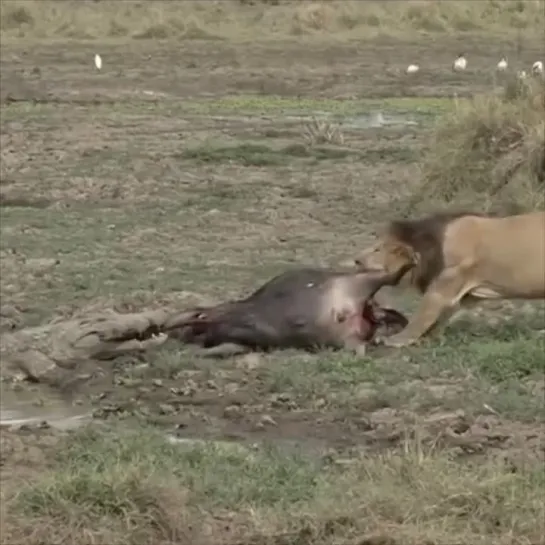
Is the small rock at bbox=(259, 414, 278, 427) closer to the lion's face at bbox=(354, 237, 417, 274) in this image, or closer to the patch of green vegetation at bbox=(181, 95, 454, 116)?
the lion's face at bbox=(354, 237, 417, 274)

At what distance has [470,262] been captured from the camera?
30.1 ft

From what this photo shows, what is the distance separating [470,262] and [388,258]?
51cm

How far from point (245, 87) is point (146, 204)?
12.5 meters

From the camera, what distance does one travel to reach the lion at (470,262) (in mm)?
9102

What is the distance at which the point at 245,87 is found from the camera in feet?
88.0

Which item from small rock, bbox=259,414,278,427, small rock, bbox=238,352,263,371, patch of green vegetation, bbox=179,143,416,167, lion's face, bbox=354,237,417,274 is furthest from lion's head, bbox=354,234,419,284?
patch of green vegetation, bbox=179,143,416,167

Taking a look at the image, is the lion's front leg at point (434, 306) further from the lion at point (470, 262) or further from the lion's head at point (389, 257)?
the lion's head at point (389, 257)

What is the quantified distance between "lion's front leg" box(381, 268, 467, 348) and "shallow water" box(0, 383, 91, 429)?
1848 mm

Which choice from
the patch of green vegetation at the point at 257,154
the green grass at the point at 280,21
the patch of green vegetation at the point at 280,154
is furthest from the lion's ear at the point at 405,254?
the green grass at the point at 280,21

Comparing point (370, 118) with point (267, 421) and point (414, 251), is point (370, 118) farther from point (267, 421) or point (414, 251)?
point (267, 421)

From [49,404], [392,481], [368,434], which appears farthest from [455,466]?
[49,404]

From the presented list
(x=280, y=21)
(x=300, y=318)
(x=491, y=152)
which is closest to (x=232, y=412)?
(x=300, y=318)

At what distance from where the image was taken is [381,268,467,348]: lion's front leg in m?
8.97

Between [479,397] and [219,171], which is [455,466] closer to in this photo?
[479,397]
